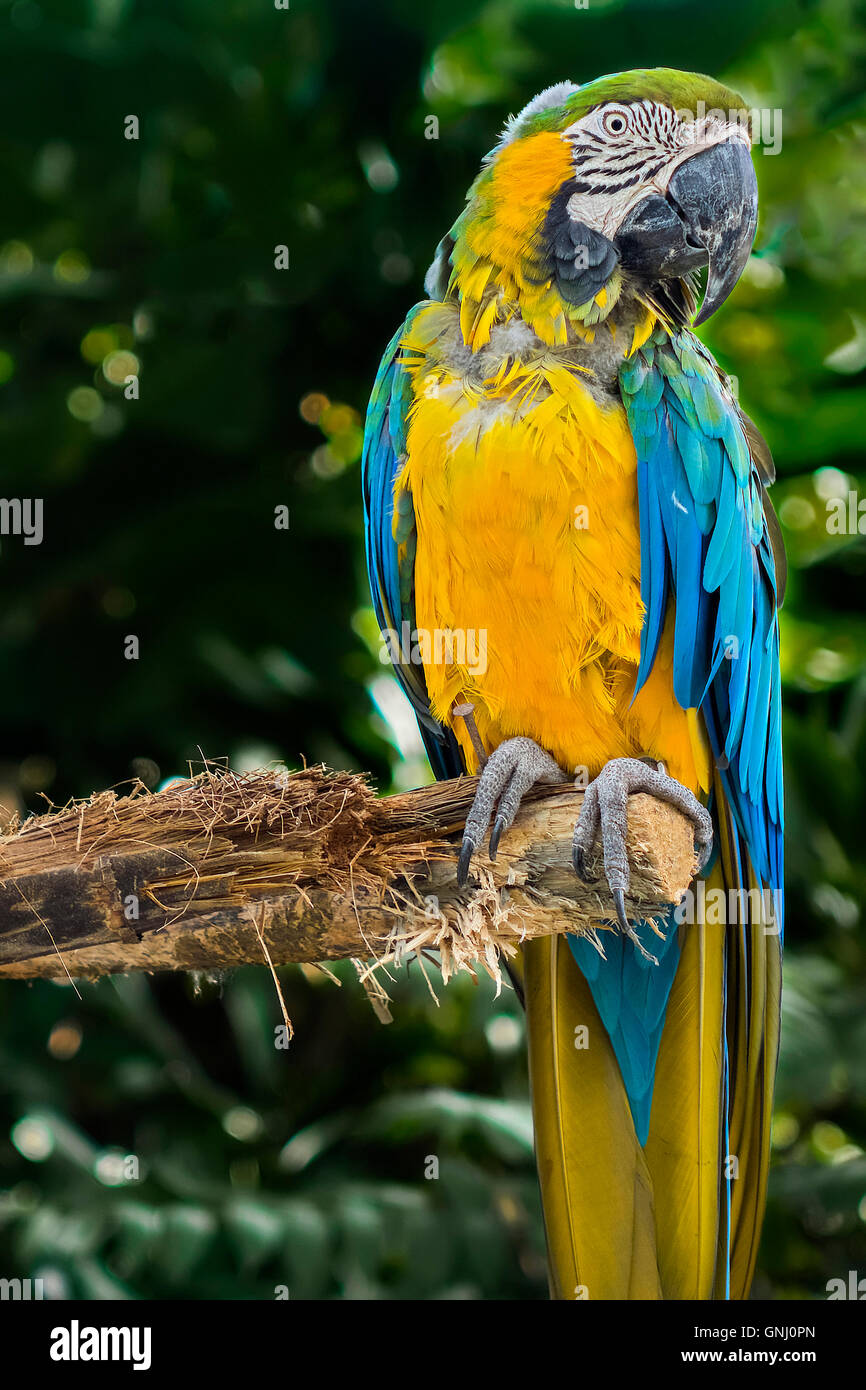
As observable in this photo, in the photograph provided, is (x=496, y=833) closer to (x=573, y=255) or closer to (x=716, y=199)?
(x=573, y=255)

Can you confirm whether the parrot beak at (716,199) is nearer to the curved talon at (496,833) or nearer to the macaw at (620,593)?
the macaw at (620,593)

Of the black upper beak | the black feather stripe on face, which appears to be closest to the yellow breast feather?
the black feather stripe on face

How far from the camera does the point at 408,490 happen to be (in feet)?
5.64

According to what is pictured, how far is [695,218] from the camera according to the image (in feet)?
5.34

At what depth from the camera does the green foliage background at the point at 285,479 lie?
2.41 meters

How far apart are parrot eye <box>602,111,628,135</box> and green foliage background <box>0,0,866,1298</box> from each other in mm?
1004

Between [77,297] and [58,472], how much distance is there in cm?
41

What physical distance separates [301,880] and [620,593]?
1.95 feet

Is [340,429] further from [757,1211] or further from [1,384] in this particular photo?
[757,1211]

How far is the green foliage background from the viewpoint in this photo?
2410mm

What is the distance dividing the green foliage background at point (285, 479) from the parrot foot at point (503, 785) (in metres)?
0.90

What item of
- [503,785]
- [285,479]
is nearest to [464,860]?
[503,785]
